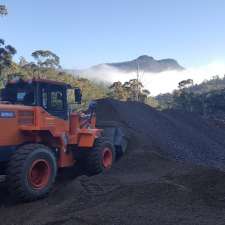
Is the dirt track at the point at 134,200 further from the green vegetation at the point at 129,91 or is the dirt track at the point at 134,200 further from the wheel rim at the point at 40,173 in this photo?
the green vegetation at the point at 129,91

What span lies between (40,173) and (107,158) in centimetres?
340

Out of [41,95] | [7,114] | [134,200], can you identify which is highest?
[41,95]

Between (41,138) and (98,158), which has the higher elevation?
(41,138)

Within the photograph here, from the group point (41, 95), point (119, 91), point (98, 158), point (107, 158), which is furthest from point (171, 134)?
point (119, 91)

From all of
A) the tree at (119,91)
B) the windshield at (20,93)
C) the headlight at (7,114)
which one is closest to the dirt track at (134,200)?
the headlight at (7,114)

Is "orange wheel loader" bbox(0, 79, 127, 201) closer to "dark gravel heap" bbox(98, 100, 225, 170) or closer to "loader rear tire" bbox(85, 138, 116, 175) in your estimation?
"loader rear tire" bbox(85, 138, 116, 175)

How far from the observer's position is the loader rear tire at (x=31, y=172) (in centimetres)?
814

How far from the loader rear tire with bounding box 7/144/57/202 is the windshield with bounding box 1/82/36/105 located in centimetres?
152

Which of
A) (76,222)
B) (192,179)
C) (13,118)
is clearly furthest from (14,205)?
(192,179)

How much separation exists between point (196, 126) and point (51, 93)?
682 inches

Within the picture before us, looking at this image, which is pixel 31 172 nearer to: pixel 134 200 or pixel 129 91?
pixel 134 200

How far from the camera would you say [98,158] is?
1127cm

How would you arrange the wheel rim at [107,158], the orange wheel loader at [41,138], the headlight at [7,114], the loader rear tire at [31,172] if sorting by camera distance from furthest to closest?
1. the wheel rim at [107,158]
2. the headlight at [7,114]
3. the orange wheel loader at [41,138]
4. the loader rear tire at [31,172]

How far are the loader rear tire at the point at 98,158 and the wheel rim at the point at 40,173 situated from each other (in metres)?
2.35
